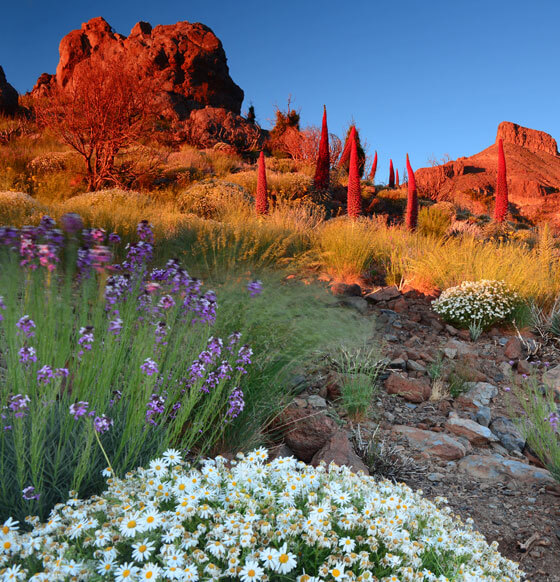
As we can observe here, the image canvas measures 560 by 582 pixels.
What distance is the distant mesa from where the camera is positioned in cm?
4106

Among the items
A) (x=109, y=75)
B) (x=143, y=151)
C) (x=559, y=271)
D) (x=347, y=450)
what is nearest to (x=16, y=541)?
(x=347, y=450)

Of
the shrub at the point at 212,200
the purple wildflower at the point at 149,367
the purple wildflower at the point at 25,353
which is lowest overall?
the purple wildflower at the point at 149,367

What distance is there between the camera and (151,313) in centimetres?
263

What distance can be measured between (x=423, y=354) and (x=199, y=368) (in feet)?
12.0

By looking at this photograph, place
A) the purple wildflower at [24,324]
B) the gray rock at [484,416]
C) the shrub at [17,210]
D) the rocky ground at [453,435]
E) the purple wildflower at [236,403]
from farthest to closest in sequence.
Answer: the shrub at [17,210], the gray rock at [484,416], the rocky ground at [453,435], the purple wildflower at [236,403], the purple wildflower at [24,324]

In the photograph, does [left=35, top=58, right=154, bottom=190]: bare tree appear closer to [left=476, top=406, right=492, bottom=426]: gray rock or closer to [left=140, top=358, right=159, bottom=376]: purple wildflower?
[left=476, top=406, right=492, bottom=426]: gray rock

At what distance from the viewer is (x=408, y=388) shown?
459 cm

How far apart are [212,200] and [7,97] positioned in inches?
891

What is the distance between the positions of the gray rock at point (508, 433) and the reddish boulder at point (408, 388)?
644 mm

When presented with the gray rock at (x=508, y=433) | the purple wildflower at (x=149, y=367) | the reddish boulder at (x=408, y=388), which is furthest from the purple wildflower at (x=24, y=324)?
the gray rock at (x=508, y=433)

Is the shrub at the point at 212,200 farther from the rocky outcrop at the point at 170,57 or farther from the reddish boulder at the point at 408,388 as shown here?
the rocky outcrop at the point at 170,57

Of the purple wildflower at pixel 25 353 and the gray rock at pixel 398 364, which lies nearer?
the purple wildflower at pixel 25 353

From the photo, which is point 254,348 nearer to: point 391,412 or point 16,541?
point 391,412

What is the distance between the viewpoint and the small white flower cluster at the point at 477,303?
22.1 feet
